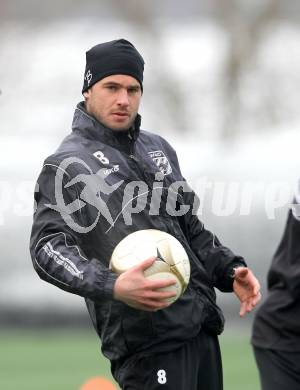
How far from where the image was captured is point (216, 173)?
16.8 metres

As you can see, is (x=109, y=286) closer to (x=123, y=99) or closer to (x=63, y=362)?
(x=123, y=99)

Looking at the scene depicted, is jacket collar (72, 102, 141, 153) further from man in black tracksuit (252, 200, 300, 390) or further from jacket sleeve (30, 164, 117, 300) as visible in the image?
man in black tracksuit (252, 200, 300, 390)

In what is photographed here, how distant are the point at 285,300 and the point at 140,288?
2.55 feet

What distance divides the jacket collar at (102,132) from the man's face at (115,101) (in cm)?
3

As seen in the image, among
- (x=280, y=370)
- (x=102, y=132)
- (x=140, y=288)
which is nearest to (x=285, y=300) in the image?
(x=280, y=370)

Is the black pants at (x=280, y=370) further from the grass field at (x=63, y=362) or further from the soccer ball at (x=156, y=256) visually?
the grass field at (x=63, y=362)

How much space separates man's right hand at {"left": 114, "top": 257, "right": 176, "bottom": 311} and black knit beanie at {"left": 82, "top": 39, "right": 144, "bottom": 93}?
1.08m

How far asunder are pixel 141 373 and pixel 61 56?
16162 mm

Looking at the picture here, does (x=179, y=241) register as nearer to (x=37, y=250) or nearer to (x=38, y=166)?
(x=37, y=250)

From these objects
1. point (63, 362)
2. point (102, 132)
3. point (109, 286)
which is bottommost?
point (63, 362)

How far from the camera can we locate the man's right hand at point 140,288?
19.5ft

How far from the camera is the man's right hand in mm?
5957

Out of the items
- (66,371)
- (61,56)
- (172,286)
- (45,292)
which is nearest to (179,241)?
(172,286)

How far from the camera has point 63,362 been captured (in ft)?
39.8
